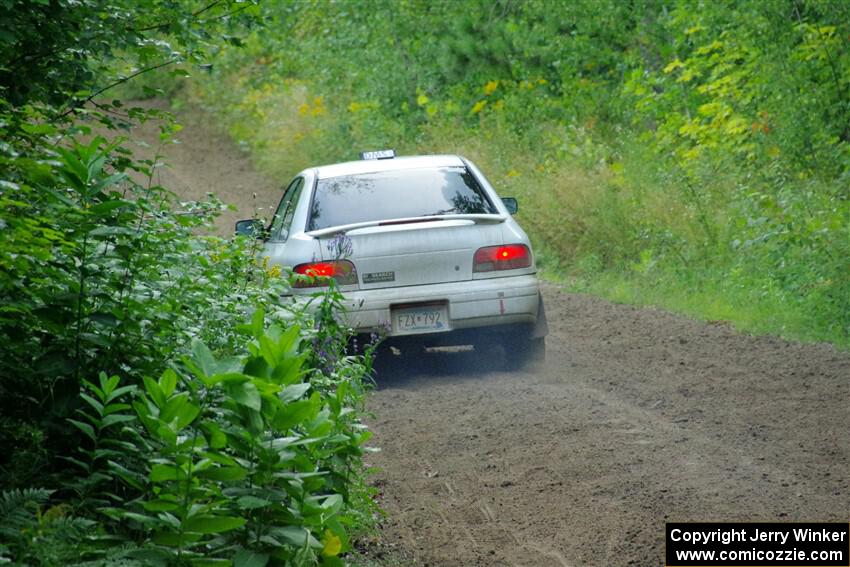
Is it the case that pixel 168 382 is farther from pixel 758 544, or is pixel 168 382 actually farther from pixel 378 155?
pixel 378 155

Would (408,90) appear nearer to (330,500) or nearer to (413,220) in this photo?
(413,220)

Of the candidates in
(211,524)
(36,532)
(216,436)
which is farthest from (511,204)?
(36,532)

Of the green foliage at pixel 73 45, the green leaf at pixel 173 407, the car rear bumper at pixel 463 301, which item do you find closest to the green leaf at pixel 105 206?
the green leaf at pixel 173 407

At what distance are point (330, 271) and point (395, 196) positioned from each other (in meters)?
1.07

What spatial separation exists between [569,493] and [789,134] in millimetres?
9729

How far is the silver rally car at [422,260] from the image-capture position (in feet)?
30.9

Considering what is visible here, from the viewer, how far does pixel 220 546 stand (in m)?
4.38

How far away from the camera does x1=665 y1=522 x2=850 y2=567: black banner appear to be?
5.18 m

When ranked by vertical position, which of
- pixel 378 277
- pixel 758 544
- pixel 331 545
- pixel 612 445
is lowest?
pixel 758 544

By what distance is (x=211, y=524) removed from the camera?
417cm

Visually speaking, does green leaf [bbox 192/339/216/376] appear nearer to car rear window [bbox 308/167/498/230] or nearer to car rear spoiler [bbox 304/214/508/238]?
car rear spoiler [bbox 304/214/508/238]

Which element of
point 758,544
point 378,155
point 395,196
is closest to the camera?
point 758,544

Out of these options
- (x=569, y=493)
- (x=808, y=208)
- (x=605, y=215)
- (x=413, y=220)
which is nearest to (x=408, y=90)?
(x=605, y=215)

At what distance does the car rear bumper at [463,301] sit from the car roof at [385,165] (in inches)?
54.5
